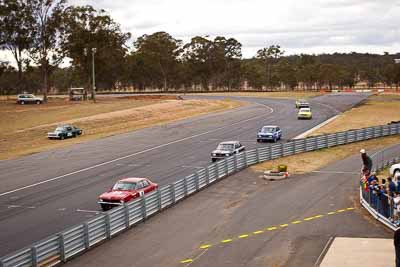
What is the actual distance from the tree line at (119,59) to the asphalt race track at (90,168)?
47.1 m

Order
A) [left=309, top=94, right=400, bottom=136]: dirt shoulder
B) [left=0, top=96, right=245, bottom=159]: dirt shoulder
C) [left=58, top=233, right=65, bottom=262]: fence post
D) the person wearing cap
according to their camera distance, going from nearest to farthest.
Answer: [left=58, top=233, right=65, bottom=262]: fence post
the person wearing cap
[left=0, top=96, right=245, bottom=159]: dirt shoulder
[left=309, top=94, right=400, bottom=136]: dirt shoulder

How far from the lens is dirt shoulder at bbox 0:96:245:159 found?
5375 centimetres

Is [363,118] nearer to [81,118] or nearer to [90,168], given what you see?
[81,118]

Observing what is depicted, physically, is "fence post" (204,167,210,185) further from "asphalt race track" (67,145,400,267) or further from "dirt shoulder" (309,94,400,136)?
"dirt shoulder" (309,94,400,136)

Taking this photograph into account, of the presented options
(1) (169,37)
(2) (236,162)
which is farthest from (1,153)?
(1) (169,37)

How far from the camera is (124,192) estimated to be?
24641mm

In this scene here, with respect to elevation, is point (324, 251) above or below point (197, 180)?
below

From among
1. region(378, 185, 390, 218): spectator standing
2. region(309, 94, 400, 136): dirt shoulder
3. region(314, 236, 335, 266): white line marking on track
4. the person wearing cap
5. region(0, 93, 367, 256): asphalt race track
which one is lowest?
region(0, 93, 367, 256): asphalt race track

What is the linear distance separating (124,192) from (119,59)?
319 feet

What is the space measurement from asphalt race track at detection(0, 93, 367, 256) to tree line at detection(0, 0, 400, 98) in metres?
47.1

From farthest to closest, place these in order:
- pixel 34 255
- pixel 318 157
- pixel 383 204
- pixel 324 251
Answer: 1. pixel 318 157
2. pixel 383 204
3. pixel 324 251
4. pixel 34 255

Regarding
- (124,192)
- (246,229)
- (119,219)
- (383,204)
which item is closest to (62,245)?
(119,219)

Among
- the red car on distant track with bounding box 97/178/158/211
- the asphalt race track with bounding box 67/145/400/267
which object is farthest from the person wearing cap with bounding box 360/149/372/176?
the red car on distant track with bounding box 97/178/158/211

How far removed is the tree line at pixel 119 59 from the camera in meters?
103
